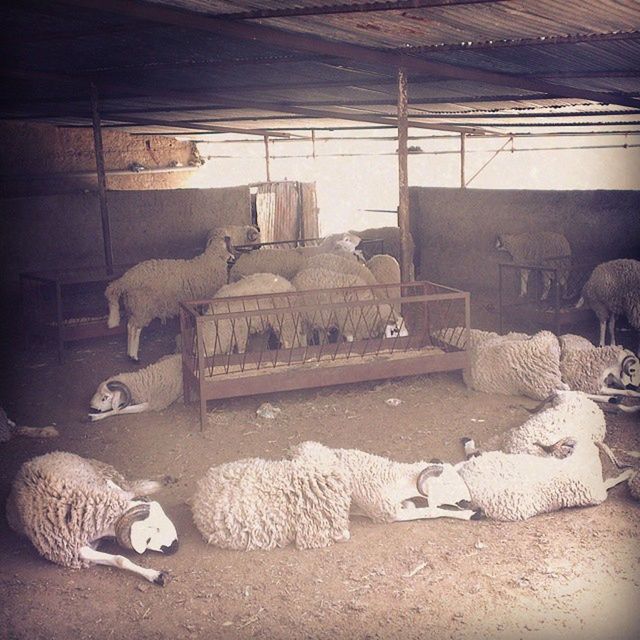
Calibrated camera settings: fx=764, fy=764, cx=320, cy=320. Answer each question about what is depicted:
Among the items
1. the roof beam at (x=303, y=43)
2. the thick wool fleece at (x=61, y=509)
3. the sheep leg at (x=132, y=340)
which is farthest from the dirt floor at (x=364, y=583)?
the roof beam at (x=303, y=43)

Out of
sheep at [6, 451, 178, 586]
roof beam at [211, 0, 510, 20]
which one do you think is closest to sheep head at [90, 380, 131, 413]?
sheep at [6, 451, 178, 586]

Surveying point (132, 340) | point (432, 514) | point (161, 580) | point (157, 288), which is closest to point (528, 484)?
point (432, 514)

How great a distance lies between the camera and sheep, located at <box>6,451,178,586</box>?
431 cm

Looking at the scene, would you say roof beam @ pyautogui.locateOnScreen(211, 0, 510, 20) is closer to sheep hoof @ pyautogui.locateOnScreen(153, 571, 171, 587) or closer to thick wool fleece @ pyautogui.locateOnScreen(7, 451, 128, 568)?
thick wool fleece @ pyautogui.locateOnScreen(7, 451, 128, 568)

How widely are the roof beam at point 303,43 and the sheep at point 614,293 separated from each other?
2.07 metres

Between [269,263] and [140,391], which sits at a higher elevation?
[269,263]

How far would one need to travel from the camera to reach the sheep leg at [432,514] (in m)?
4.71

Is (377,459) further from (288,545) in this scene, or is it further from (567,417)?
(567,417)

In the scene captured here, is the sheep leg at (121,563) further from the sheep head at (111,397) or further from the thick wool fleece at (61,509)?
the sheep head at (111,397)

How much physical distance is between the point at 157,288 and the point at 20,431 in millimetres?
3064

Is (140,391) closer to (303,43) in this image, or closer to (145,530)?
(145,530)

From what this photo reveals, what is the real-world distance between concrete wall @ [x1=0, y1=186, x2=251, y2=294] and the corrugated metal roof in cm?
144

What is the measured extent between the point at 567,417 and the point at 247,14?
12.6ft

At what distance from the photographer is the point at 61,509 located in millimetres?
4324
